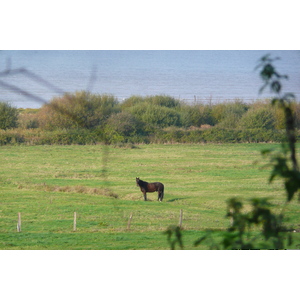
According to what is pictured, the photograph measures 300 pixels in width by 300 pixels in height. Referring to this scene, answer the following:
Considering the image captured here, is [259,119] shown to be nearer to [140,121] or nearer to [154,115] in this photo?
[154,115]

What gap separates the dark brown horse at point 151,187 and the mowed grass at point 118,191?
51mm

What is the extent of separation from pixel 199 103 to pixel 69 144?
120cm

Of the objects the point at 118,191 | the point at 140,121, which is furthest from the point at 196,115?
the point at 118,191

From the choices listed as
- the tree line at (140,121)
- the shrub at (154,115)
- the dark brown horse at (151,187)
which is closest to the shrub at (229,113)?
the tree line at (140,121)

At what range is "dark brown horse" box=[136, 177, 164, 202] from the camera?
371cm

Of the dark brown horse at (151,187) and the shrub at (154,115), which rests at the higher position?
the shrub at (154,115)

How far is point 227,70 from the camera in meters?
3.73

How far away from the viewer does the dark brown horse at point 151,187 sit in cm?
371

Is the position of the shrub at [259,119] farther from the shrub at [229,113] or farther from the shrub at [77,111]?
the shrub at [77,111]

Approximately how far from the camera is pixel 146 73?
377cm

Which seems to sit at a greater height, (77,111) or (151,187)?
(77,111)

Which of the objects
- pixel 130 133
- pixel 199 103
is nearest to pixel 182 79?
pixel 199 103

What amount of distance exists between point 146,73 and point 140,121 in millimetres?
434
